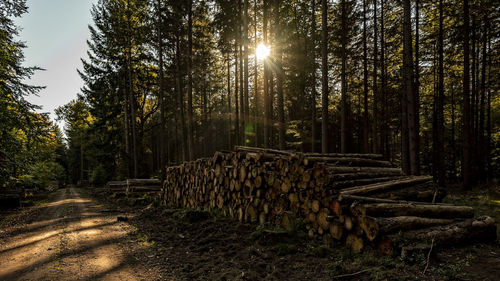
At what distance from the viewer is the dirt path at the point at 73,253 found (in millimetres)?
4629

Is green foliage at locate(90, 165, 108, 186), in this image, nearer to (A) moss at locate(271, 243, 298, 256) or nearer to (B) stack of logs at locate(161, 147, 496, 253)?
(B) stack of logs at locate(161, 147, 496, 253)

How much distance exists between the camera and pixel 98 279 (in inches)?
172

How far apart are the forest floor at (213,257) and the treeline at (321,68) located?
29.5 ft

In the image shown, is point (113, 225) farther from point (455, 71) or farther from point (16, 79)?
point (455, 71)

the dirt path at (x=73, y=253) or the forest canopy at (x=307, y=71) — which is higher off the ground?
the forest canopy at (x=307, y=71)

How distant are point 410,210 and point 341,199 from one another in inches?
53.3

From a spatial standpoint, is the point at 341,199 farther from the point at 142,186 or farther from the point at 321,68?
the point at 142,186

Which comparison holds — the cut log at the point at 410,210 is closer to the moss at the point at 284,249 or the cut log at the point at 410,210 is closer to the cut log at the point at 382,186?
the cut log at the point at 382,186

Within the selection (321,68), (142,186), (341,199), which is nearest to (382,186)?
(341,199)

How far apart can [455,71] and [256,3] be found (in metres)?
15.6

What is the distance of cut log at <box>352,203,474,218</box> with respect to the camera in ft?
14.9

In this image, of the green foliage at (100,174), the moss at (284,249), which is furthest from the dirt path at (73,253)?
the green foliage at (100,174)

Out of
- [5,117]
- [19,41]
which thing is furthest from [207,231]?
[19,41]

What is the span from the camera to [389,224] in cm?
432
